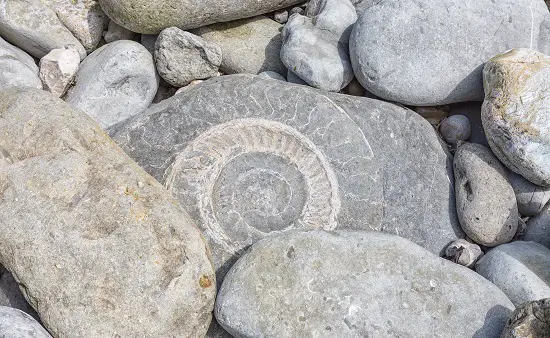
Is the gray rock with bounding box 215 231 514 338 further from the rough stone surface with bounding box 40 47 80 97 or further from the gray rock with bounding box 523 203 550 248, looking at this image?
the rough stone surface with bounding box 40 47 80 97

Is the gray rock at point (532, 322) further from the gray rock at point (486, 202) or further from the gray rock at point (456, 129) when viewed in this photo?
the gray rock at point (456, 129)

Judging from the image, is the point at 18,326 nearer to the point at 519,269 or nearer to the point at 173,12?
the point at 173,12

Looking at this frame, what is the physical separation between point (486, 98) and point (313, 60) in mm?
985

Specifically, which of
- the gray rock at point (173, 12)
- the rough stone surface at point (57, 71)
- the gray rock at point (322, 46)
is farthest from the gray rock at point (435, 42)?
the rough stone surface at point (57, 71)

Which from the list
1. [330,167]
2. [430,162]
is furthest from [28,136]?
[430,162]

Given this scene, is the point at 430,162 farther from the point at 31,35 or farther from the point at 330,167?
the point at 31,35

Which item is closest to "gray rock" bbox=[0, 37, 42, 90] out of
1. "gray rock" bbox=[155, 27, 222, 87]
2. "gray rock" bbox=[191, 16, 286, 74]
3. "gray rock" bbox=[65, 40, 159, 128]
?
"gray rock" bbox=[65, 40, 159, 128]

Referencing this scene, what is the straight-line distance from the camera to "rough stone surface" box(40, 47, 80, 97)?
391 cm

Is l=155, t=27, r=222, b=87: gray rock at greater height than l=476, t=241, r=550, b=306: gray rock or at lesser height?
greater

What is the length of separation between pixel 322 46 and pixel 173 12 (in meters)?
0.90

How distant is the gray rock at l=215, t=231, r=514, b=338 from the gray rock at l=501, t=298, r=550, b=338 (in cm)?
24

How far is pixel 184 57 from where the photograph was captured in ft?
13.0

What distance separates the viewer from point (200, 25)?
4.07m

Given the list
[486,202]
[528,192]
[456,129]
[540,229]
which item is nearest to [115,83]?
[456,129]
